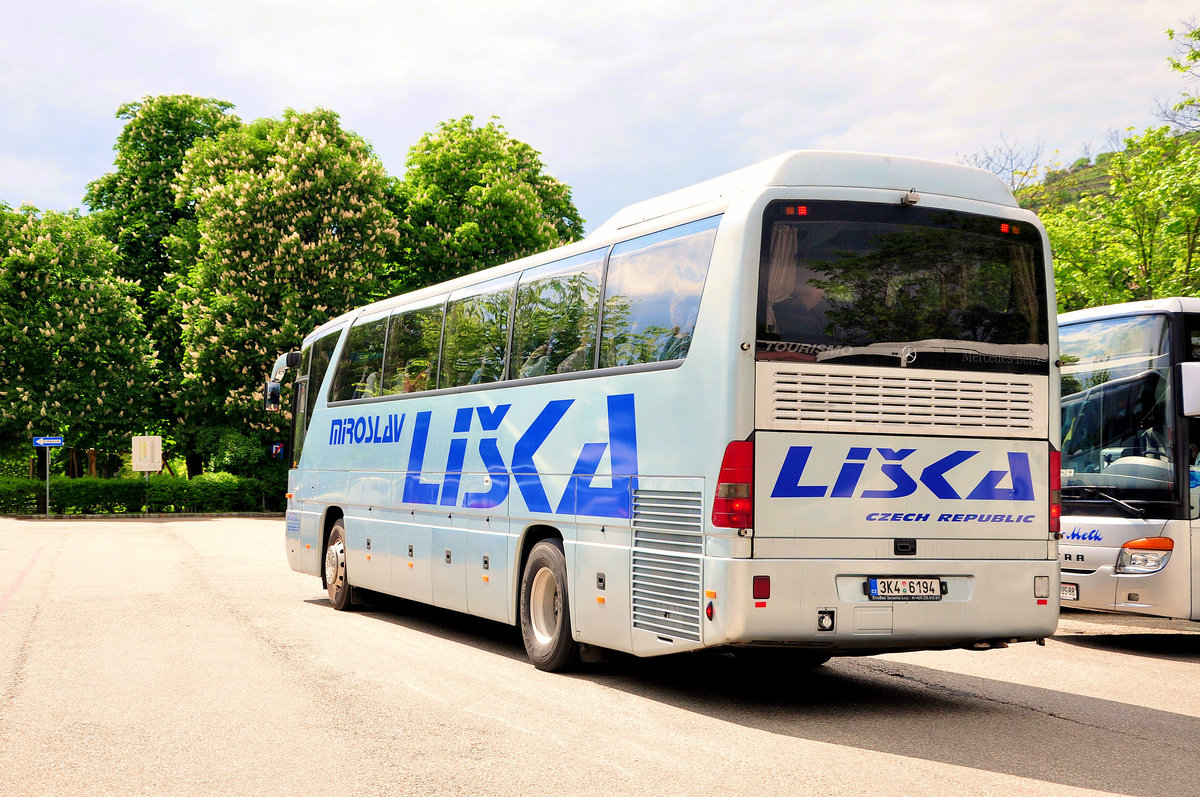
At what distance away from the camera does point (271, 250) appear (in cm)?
3969

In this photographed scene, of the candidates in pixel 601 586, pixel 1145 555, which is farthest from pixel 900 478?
pixel 1145 555

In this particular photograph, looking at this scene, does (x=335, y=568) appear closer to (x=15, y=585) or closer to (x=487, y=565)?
(x=487, y=565)

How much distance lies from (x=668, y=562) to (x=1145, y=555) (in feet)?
18.1

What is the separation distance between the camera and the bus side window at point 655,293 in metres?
8.16

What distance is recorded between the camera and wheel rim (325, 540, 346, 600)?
1442cm

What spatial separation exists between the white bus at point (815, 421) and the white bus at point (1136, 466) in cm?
358

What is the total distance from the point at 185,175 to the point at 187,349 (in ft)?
24.1

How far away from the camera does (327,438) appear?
595 inches

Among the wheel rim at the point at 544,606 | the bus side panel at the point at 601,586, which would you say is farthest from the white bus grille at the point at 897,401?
the wheel rim at the point at 544,606

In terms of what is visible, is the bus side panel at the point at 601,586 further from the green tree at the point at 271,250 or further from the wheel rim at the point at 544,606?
the green tree at the point at 271,250

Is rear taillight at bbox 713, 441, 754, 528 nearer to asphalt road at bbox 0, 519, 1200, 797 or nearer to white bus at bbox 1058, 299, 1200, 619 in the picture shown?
asphalt road at bbox 0, 519, 1200, 797

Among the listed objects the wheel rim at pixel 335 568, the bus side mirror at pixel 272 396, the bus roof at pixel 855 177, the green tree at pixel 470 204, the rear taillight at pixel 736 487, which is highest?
the green tree at pixel 470 204

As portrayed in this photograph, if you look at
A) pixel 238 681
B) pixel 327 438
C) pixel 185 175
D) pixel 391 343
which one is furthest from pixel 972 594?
pixel 185 175

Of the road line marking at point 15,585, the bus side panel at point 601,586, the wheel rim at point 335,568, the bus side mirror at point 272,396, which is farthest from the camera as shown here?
the bus side mirror at point 272,396
